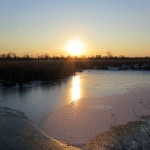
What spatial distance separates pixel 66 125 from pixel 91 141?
60.0 inches

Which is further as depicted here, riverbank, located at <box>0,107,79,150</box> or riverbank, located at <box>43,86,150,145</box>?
riverbank, located at <box>43,86,150,145</box>

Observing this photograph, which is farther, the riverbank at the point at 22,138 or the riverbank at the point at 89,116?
the riverbank at the point at 89,116

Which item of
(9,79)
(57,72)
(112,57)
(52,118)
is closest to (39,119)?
(52,118)

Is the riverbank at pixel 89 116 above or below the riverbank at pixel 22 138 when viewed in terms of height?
below

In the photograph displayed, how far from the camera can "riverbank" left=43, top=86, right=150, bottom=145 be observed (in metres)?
7.47

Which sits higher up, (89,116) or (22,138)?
(22,138)

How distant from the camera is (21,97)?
13086 millimetres

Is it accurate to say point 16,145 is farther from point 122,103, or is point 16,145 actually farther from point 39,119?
point 122,103

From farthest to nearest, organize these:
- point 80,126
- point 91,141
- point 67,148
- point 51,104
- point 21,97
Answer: point 21,97 → point 51,104 → point 80,126 → point 91,141 → point 67,148

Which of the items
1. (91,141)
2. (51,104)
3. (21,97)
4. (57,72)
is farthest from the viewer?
(57,72)

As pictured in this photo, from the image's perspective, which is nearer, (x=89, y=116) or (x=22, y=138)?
(x=22, y=138)

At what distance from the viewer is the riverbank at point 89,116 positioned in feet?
24.5

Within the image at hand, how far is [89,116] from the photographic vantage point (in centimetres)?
934

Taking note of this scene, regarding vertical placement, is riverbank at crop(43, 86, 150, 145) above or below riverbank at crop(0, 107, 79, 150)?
below
